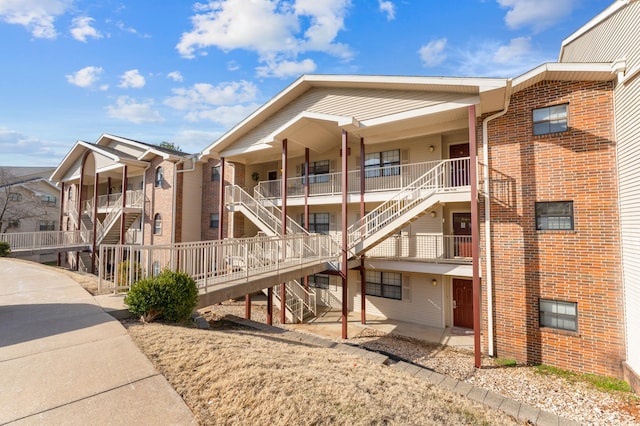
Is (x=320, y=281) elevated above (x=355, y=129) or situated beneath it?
situated beneath

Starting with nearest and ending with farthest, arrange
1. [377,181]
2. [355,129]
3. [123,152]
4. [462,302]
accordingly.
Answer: [355,129]
[462,302]
[377,181]
[123,152]

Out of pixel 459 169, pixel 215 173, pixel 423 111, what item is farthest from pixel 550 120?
pixel 215 173

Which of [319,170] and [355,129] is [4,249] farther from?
[355,129]

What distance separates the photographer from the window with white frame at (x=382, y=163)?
14.4 meters

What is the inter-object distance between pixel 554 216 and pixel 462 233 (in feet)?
12.9

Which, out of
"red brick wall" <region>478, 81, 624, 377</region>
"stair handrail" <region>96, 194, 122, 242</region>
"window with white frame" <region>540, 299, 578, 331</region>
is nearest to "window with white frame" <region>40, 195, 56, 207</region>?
"stair handrail" <region>96, 194, 122, 242</region>

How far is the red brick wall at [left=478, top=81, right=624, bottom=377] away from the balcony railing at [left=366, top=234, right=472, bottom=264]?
7.44 ft

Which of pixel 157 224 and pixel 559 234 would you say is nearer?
pixel 559 234

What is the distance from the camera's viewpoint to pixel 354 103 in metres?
12.5

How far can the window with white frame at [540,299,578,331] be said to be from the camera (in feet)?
29.8

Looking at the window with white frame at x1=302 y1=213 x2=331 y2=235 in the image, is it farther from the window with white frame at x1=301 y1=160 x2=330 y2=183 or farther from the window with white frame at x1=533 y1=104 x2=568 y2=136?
the window with white frame at x1=533 y1=104 x2=568 y2=136

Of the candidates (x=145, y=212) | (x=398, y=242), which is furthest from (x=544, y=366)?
(x=145, y=212)

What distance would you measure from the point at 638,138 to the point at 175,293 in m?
11.9

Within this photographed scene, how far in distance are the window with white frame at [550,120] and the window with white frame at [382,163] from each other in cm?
563
